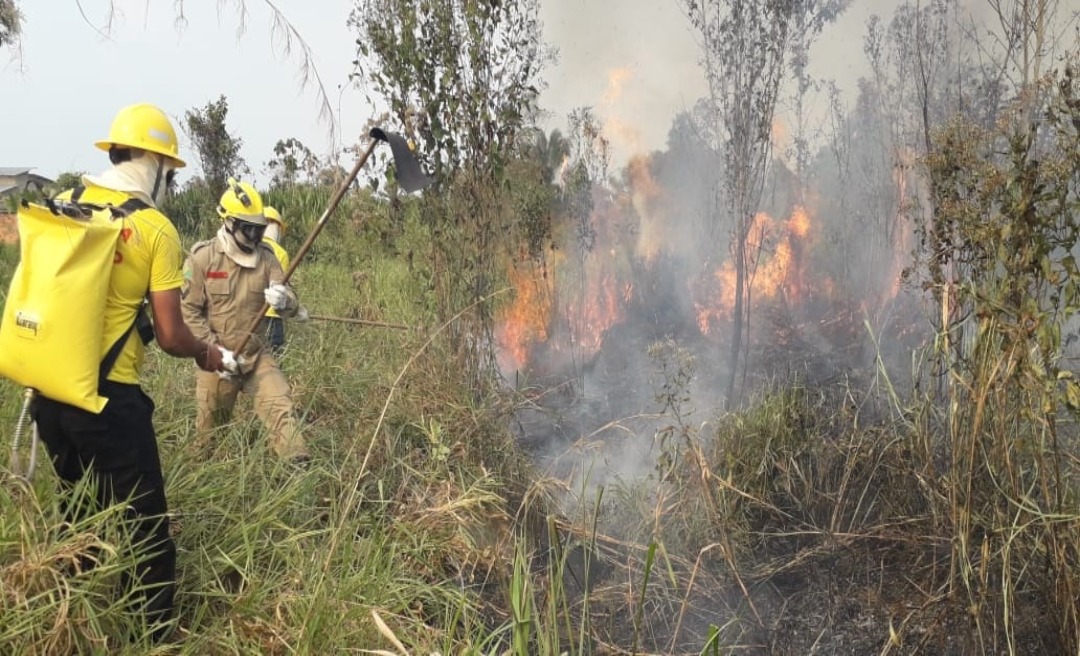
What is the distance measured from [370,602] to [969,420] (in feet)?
7.51

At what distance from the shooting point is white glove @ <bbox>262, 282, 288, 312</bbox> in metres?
4.37

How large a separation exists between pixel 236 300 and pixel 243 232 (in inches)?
15.4

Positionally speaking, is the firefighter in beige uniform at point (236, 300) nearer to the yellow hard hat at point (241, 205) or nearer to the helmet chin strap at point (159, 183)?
the yellow hard hat at point (241, 205)

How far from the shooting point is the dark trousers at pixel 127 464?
8.61 feet

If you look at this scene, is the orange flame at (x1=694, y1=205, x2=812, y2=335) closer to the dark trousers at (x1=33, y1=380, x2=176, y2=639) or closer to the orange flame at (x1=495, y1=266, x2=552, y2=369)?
the orange flame at (x1=495, y1=266, x2=552, y2=369)

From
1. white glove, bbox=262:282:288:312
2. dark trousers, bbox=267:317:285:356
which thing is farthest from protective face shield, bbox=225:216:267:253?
dark trousers, bbox=267:317:285:356

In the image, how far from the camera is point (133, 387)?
273 centimetres

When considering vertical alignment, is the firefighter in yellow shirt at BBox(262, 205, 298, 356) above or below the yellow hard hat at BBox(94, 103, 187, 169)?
below

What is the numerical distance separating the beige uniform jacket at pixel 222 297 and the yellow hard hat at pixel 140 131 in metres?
1.63

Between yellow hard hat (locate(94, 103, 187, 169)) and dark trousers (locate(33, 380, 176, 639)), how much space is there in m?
0.86

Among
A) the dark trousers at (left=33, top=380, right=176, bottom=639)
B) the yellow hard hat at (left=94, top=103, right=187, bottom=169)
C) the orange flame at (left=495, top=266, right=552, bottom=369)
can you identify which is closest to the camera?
the dark trousers at (left=33, top=380, right=176, bottom=639)

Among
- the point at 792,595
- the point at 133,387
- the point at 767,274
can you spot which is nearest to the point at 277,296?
the point at 133,387

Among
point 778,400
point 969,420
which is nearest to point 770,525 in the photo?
point 778,400

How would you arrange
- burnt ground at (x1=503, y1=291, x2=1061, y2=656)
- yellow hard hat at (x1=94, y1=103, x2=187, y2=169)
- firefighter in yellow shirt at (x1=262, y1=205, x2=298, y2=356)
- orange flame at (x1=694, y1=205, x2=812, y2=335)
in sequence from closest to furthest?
1. yellow hard hat at (x1=94, y1=103, x2=187, y2=169)
2. burnt ground at (x1=503, y1=291, x2=1061, y2=656)
3. firefighter in yellow shirt at (x1=262, y1=205, x2=298, y2=356)
4. orange flame at (x1=694, y1=205, x2=812, y2=335)
